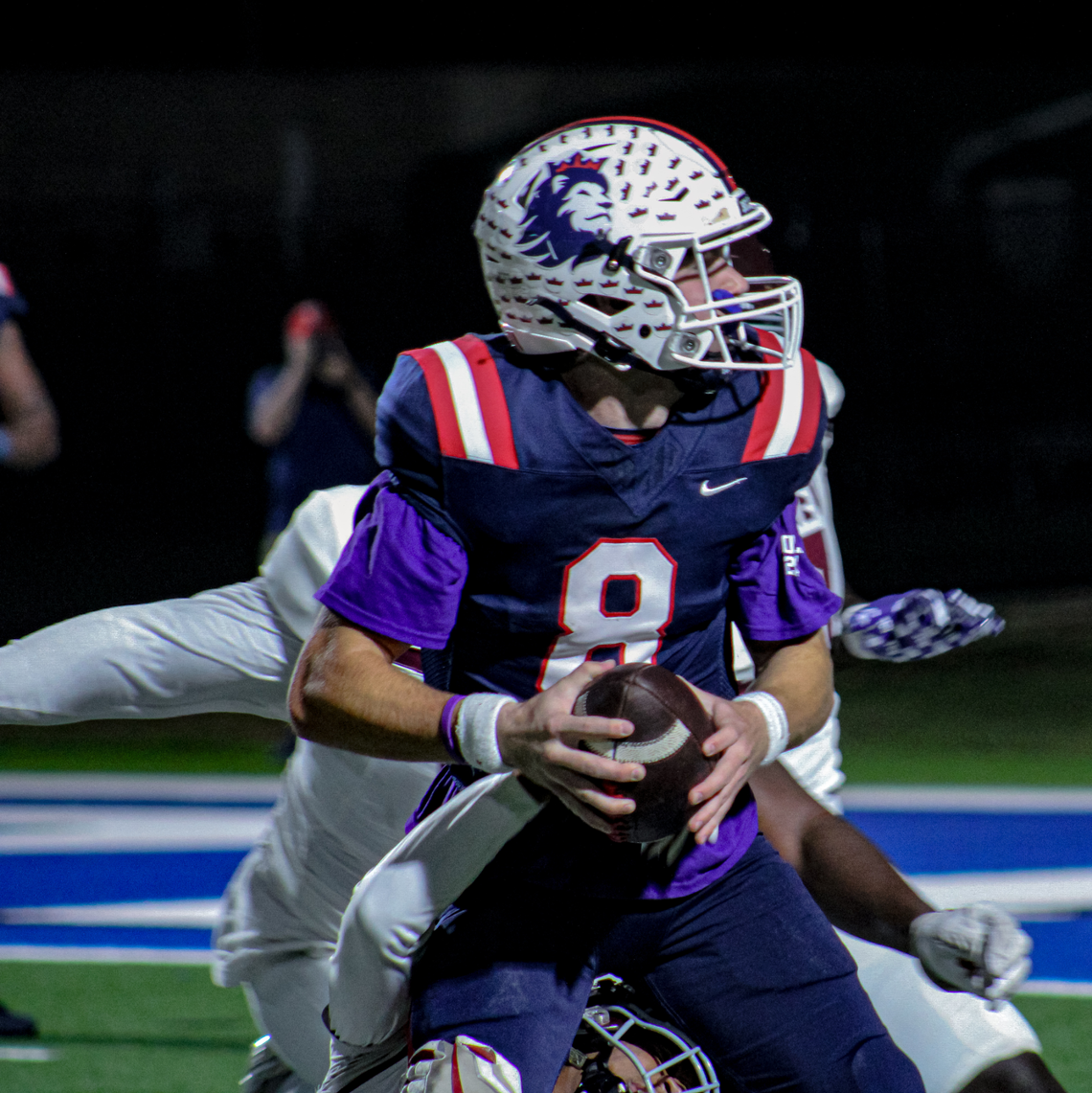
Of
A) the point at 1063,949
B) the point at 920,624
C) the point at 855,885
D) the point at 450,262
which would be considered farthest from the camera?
the point at 450,262

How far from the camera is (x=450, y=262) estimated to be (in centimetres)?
1055

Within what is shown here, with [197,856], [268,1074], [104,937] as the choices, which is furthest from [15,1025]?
[197,856]

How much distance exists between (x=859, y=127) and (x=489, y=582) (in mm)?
9631

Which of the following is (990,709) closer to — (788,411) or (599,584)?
(788,411)

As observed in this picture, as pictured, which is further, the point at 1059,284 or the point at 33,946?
the point at 1059,284

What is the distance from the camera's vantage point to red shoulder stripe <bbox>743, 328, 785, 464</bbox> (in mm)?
1995

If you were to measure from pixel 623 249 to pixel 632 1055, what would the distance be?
955mm

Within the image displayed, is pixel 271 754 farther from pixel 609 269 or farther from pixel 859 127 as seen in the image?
pixel 609 269

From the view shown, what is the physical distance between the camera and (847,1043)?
6.31ft

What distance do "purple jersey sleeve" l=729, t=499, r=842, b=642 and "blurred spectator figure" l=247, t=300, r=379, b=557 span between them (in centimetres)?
543

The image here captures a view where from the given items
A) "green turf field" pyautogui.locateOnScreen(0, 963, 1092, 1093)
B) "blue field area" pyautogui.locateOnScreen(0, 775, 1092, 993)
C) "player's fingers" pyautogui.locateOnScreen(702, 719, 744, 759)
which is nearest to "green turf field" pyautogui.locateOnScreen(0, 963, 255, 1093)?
"green turf field" pyautogui.locateOnScreen(0, 963, 1092, 1093)

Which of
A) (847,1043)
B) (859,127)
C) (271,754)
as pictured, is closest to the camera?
(847,1043)

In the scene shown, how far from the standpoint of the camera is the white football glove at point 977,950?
189cm

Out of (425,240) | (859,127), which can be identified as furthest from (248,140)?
(859,127)
